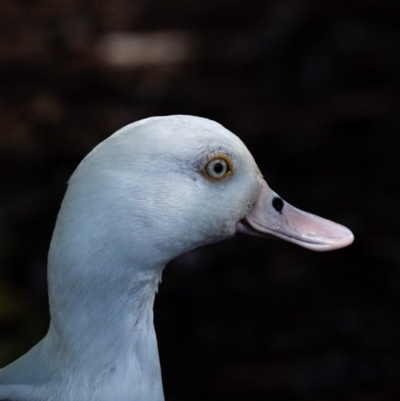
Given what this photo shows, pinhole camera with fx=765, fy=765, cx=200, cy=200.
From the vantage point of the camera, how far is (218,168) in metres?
2.09

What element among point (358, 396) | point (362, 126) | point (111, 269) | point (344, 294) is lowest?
point (358, 396)

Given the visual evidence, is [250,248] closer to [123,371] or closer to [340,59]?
[340,59]

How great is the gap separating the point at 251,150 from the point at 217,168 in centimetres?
301

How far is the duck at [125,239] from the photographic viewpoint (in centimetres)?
196

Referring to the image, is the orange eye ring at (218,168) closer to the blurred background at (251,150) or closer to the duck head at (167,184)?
the duck head at (167,184)

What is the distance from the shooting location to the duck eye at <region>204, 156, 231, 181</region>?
6.81ft

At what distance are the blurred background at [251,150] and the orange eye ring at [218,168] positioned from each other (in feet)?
6.31

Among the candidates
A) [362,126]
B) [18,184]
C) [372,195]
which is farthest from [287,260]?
[18,184]

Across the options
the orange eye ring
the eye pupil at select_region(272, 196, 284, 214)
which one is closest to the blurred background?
the eye pupil at select_region(272, 196, 284, 214)

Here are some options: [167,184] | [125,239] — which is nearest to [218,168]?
[167,184]

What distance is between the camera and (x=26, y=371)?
2.21 meters

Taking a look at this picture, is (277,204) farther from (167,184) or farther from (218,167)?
(167,184)

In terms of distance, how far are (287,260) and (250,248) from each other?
0.81 feet

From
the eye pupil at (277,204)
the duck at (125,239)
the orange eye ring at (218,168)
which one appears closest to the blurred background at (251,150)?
the duck at (125,239)
